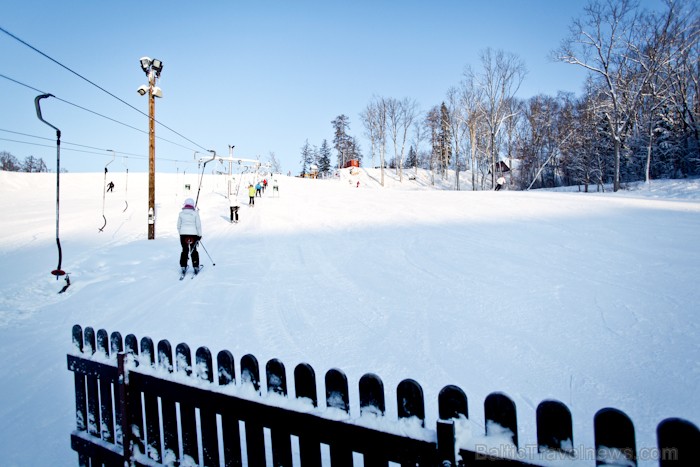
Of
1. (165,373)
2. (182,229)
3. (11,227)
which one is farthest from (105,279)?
(11,227)

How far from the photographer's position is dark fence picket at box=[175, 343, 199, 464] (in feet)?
7.79

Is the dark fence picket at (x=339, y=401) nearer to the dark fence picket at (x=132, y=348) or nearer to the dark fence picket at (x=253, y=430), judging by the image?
the dark fence picket at (x=253, y=430)

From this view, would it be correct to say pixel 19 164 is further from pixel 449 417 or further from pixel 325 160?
pixel 449 417

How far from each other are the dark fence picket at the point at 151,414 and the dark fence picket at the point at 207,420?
1.56 feet

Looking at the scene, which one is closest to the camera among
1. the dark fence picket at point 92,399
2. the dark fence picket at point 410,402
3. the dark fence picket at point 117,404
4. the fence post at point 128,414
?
the dark fence picket at point 410,402

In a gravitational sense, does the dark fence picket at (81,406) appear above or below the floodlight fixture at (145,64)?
below

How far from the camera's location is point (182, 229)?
8.56 metres

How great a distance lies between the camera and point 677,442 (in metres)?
1.09

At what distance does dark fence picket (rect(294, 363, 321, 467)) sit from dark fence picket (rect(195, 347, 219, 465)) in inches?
27.8

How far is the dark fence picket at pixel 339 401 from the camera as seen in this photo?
1797 mm

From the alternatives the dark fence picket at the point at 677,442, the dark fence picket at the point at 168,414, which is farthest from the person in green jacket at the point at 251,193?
the dark fence picket at the point at 677,442

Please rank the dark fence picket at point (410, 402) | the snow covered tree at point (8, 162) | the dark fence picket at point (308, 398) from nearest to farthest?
1. the dark fence picket at point (410, 402)
2. the dark fence picket at point (308, 398)
3. the snow covered tree at point (8, 162)

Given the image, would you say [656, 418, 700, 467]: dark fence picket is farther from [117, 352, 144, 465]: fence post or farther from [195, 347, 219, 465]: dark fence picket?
[117, 352, 144, 465]: fence post

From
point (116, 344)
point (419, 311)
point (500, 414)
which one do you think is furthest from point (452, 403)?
point (419, 311)
